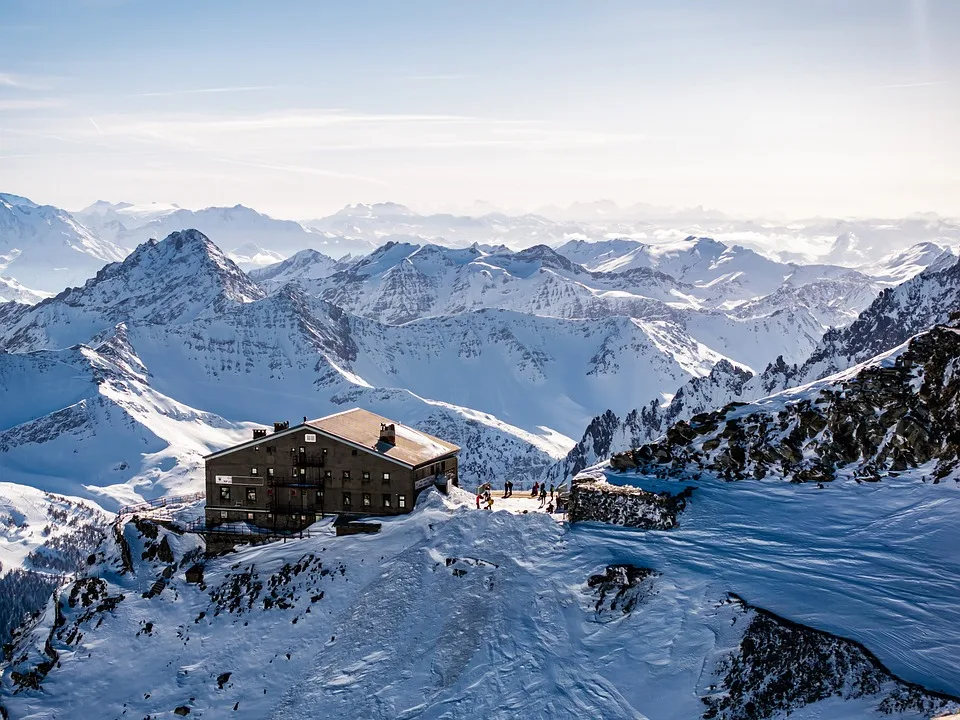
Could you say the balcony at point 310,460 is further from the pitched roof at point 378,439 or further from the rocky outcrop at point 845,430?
the rocky outcrop at point 845,430

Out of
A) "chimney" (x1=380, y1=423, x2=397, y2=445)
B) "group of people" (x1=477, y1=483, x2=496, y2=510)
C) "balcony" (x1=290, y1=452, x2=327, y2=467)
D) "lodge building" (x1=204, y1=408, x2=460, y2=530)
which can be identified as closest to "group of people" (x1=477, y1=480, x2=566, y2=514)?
"group of people" (x1=477, y1=483, x2=496, y2=510)

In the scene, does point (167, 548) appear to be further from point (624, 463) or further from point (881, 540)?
point (881, 540)

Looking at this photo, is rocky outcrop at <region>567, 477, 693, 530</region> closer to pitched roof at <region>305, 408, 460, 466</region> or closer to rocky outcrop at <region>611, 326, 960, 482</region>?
rocky outcrop at <region>611, 326, 960, 482</region>

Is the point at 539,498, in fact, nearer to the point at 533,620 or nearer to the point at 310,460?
the point at 310,460

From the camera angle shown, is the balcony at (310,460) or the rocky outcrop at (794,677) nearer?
the rocky outcrop at (794,677)

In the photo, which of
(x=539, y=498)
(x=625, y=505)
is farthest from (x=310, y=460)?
(x=625, y=505)

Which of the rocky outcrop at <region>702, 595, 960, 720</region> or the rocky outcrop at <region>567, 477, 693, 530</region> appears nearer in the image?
the rocky outcrop at <region>702, 595, 960, 720</region>

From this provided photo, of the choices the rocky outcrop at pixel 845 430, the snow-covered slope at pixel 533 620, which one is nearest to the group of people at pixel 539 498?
the snow-covered slope at pixel 533 620

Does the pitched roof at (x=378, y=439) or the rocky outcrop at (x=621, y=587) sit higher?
the pitched roof at (x=378, y=439)
